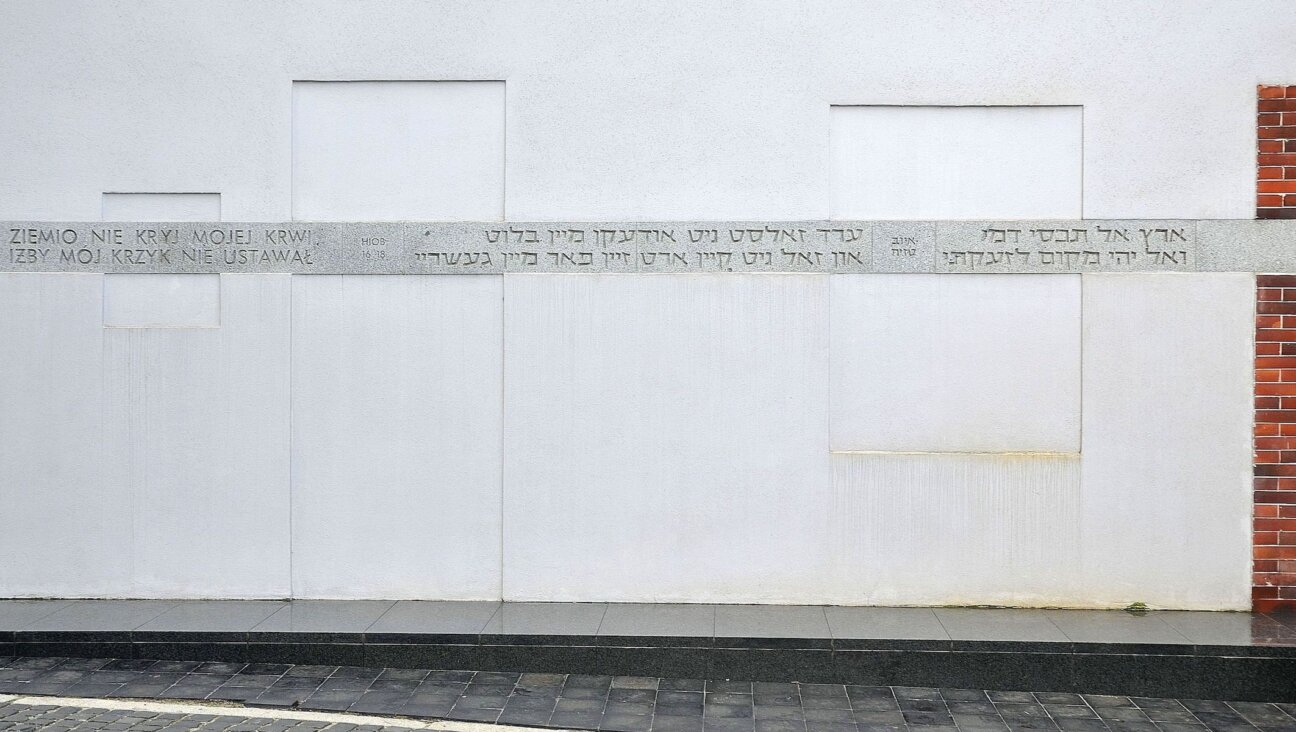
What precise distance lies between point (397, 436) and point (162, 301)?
1.99 m

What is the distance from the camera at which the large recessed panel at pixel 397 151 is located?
304 inches

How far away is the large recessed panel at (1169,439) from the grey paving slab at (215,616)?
5.69 m

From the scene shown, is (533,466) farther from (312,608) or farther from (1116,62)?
(1116,62)

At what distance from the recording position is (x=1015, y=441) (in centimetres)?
755

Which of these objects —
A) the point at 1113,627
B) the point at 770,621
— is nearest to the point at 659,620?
the point at 770,621

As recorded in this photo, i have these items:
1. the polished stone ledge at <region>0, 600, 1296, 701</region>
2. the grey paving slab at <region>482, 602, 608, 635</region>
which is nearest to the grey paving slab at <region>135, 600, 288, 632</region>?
the polished stone ledge at <region>0, 600, 1296, 701</region>

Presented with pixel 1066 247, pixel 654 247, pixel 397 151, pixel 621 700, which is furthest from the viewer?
pixel 397 151

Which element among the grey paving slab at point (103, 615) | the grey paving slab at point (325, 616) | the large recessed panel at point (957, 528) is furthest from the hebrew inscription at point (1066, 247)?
the grey paving slab at point (103, 615)

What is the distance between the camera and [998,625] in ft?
22.9

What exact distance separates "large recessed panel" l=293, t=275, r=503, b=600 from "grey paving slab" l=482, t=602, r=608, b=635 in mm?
376

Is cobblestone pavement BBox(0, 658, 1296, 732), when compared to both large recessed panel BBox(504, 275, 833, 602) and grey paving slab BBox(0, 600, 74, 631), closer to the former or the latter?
grey paving slab BBox(0, 600, 74, 631)

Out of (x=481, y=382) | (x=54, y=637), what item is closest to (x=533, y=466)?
(x=481, y=382)

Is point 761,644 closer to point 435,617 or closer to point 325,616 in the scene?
point 435,617

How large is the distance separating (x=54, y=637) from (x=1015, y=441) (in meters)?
6.50
